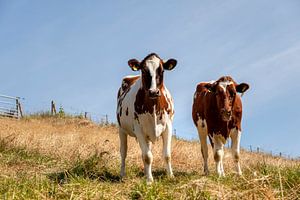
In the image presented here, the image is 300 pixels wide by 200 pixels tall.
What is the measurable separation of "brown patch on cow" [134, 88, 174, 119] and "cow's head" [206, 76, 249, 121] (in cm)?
114

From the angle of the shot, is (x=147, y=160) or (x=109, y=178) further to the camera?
(x=109, y=178)

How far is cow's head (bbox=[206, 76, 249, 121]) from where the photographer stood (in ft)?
28.6

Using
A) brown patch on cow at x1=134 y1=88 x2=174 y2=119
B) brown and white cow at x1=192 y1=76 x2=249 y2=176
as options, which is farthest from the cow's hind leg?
brown patch on cow at x1=134 y1=88 x2=174 y2=119

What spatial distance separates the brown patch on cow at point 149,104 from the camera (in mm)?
8066

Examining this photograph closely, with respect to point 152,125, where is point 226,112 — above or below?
above

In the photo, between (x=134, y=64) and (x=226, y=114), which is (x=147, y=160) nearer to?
(x=134, y=64)

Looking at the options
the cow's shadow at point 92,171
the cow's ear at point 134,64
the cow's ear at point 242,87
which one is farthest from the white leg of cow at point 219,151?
the cow's ear at point 134,64

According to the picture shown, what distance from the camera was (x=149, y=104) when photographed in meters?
8.06

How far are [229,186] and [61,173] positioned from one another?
14.2ft

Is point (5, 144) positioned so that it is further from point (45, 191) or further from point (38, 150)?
point (45, 191)

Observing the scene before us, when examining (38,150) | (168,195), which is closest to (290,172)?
(168,195)

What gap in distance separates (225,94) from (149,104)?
5.98 ft

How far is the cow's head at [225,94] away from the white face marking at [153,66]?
1.75m

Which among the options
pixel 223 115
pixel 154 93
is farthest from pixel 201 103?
pixel 154 93
